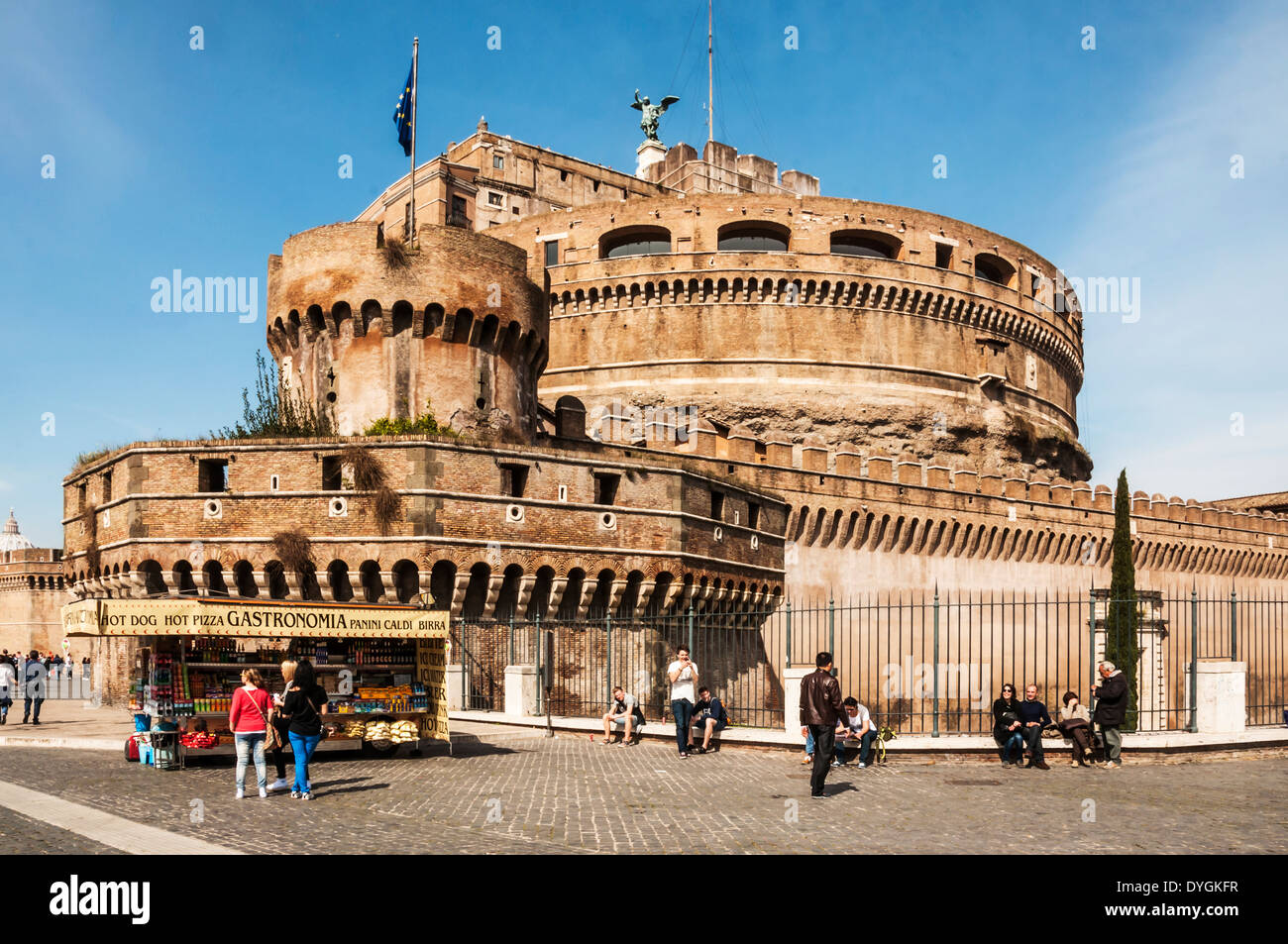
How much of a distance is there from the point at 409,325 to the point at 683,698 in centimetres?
1349

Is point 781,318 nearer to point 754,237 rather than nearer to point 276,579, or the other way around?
point 754,237

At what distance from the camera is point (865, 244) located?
161 feet

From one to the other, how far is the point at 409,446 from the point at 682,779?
37.5 feet

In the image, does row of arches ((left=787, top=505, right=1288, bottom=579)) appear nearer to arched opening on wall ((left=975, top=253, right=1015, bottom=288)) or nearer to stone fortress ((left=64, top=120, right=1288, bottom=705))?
stone fortress ((left=64, top=120, right=1288, bottom=705))

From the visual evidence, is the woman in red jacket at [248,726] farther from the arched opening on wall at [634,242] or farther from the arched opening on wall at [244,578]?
the arched opening on wall at [634,242]

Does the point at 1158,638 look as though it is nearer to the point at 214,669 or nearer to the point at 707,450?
the point at 707,450

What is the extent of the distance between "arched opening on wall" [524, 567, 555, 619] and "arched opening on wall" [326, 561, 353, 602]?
12.1ft

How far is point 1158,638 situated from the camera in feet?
127

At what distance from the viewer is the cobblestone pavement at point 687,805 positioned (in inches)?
370

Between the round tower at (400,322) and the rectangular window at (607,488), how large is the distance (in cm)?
262

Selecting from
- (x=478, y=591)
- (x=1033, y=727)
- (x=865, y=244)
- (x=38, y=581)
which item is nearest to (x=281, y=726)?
(x=1033, y=727)

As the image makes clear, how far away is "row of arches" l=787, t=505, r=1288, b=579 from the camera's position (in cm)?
3500

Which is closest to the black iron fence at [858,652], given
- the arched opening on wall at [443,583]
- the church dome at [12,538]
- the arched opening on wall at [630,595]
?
the arched opening on wall at [630,595]

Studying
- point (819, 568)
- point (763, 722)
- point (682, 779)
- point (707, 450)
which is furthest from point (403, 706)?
point (819, 568)
